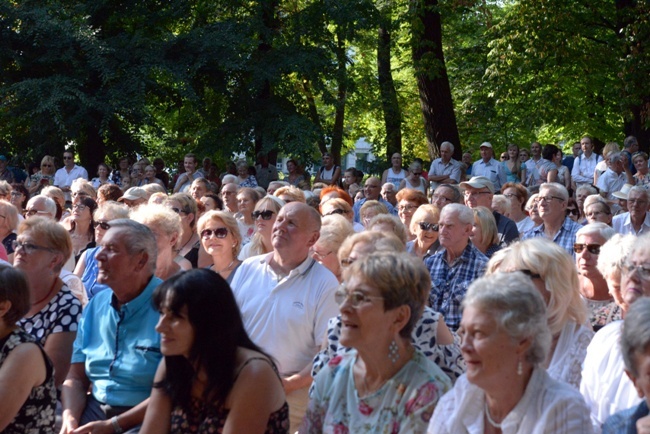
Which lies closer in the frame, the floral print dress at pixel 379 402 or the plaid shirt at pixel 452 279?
the floral print dress at pixel 379 402

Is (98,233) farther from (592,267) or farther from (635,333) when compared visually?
(635,333)

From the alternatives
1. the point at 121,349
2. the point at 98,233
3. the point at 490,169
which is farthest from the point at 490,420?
the point at 490,169

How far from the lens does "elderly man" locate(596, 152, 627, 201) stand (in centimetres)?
1523

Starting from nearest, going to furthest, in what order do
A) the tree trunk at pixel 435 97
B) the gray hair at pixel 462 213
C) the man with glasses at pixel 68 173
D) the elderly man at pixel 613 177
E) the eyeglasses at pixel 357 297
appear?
the eyeglasses at pixel 357 297 < the gray hair at pixel 462 213 < the elderly man at pixel 613 177 < the man with glasses at pixel 68 173 < the tree trunk at pixel 435 97

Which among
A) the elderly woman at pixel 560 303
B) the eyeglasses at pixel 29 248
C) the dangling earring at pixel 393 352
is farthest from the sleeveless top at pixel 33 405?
the elderly woman at pixel 560 303

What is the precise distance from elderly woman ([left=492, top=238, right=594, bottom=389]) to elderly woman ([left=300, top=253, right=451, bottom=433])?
100 cm

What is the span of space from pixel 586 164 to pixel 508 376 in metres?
15.1

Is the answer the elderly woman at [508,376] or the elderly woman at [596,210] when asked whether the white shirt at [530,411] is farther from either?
the elderly woman at [596,210]

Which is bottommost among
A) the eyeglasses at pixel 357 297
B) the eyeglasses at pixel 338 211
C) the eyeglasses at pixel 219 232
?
the eyeglasses at pixel 357 297

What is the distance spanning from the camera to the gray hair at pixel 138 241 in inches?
214

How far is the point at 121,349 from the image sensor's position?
518 centimetres

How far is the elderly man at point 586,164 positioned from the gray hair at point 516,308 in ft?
48.0

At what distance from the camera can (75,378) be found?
5.45m

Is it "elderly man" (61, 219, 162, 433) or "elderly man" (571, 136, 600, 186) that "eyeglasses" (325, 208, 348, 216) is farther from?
"elderly man" (571, 136, 600, 186)
